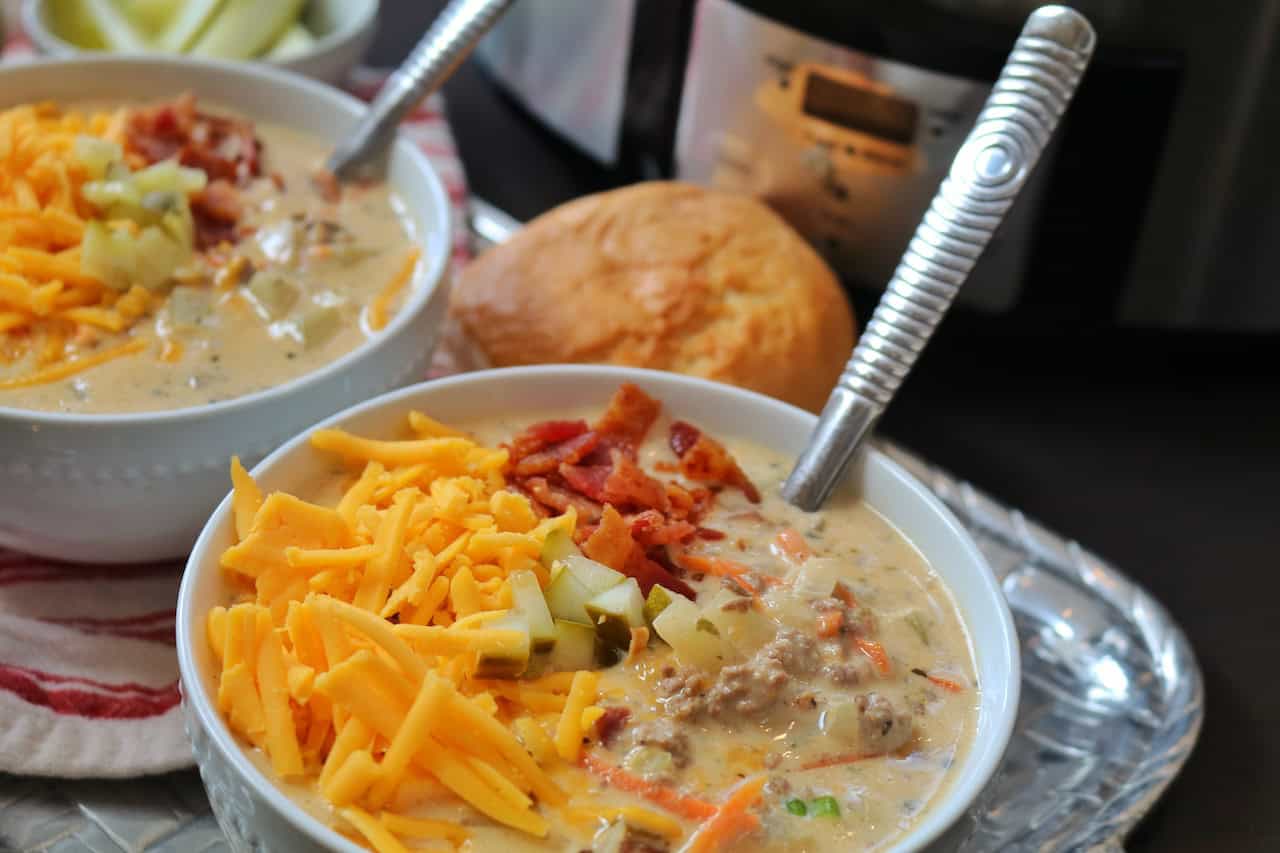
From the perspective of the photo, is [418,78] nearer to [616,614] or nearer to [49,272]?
[49,272]

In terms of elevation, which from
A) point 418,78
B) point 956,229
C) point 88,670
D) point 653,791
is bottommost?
point 88,670

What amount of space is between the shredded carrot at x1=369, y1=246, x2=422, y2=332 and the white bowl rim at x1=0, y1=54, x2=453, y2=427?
15 mm

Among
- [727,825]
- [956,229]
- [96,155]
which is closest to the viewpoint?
[727,825]

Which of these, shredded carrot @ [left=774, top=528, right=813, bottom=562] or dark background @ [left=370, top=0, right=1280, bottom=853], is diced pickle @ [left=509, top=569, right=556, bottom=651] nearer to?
shredded carrot @ [left=774, top=528, right=813, bottom=562]

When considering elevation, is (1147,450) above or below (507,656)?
below

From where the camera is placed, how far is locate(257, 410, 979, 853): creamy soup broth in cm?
110

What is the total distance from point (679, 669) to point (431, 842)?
0.86 feet

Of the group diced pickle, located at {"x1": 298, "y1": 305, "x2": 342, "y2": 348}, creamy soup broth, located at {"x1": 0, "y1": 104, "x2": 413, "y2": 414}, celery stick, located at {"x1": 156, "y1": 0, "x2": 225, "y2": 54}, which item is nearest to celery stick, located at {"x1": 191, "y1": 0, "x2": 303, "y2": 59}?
celery stick, located at {"x1": 156, "y1": 0, "x2": 225, "y2": 54}

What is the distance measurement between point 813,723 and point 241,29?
1.68m

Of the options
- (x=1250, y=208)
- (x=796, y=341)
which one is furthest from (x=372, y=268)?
(x=1250, y=208)

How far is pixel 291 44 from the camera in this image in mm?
2393

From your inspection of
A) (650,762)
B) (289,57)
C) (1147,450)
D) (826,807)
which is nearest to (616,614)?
(650,762)

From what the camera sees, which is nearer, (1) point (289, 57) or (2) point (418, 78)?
(2) point (418, 78)

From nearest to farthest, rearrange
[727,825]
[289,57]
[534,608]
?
[727,825]
[534,608]
[289,57]
